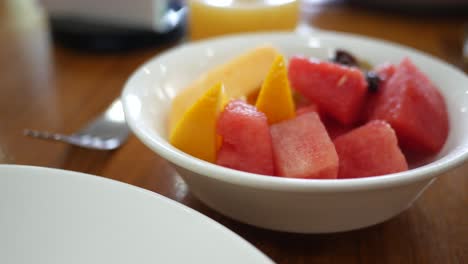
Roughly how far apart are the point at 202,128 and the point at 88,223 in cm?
19

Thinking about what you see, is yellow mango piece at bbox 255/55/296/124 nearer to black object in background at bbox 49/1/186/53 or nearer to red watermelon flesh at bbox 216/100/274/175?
red watermelon flesh at bbox 216/100/274/175

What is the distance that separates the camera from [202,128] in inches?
23.4

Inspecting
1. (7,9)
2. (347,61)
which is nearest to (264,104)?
(347,61)

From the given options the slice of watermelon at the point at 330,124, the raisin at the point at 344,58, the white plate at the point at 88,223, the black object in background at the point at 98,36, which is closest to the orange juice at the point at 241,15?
the black object in background at the point at 98,36

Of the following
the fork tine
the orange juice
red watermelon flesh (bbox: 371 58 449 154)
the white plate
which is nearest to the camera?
the white plate

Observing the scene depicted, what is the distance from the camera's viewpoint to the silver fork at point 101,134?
76cm

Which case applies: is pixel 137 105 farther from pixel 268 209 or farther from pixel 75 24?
pixel 75 24

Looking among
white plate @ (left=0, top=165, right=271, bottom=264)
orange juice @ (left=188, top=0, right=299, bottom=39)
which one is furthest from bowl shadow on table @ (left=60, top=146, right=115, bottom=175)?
orange juice @ (left=188, top=0, right=299, bottom=39)

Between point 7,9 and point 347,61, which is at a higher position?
point 347,61

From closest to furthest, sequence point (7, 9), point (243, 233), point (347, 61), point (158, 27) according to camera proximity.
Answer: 1. point (243, 233)
2. point (347, 61)
3. point (158, 27)
4. point (7, 9)

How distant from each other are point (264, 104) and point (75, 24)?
0.76 metres

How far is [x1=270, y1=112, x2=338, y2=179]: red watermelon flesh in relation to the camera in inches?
21.1

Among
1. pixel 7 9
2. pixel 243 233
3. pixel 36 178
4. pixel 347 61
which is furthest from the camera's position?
pixel 7 9

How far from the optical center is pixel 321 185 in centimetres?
48
